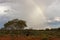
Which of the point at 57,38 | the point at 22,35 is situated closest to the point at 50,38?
the point at 57,38

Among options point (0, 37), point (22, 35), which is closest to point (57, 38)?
point (22, 35)

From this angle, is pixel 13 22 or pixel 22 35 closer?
pixel 22 35

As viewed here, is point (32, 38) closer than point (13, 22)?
Yes

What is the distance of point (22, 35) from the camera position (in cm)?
2991

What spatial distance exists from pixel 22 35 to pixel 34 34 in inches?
82.6

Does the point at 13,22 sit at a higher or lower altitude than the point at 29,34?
higher

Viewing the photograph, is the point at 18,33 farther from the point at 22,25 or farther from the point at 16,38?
the point at 22,25

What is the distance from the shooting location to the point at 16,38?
29.4m

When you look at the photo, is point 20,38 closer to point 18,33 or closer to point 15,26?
point 18,33

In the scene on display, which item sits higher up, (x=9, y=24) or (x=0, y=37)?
(x=9, y=24)

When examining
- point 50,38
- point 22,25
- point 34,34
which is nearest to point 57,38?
point 50,38

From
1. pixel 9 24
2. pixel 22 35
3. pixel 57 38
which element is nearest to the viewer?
pixel 57 38

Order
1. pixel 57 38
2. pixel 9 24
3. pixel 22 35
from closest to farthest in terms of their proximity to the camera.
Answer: pixel 57 38
pixel 22 35
pixel 9 24

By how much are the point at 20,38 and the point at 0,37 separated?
3.66 metres
